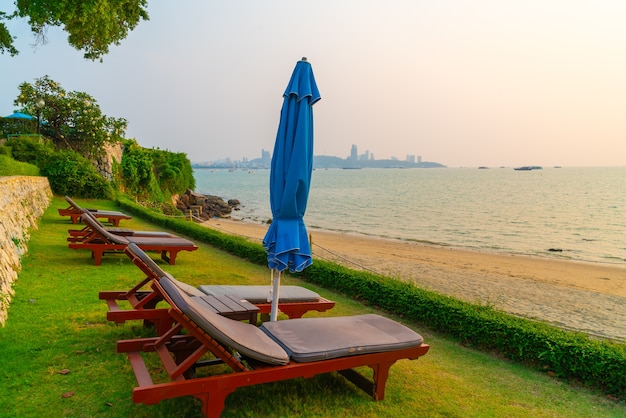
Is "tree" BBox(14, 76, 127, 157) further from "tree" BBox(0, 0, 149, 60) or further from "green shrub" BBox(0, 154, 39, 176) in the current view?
"tree" BBox(0, 0, 149, 60)

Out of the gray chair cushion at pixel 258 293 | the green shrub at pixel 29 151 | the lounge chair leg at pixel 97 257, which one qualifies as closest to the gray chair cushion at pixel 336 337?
the gray chair cushion at pixel 258 293

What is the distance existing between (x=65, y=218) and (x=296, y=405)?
14225mm

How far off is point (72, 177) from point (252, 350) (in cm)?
2063

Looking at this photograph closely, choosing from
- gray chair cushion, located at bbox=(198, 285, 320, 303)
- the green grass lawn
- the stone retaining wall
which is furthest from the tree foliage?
gray chair cushion, located at bbox=(198, 285, 320, 303)

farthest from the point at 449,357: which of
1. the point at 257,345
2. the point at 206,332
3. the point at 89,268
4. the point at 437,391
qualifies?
the point at 89,268

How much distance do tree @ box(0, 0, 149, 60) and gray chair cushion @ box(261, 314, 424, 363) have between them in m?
10.4

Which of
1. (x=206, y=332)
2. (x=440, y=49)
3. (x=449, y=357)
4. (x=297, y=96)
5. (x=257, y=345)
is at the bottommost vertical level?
(x=449, y=357)

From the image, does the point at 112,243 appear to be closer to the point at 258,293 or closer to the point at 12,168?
the point at 258,293

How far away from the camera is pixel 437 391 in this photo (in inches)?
168

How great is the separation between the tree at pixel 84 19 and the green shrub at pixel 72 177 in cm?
668

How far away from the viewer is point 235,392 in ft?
12.2

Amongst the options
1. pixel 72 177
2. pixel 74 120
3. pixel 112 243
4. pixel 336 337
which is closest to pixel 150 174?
pixel 74 120

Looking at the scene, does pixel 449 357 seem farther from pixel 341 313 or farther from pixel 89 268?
Result: pixel 89 268

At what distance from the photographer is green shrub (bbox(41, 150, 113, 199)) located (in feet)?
65.5
